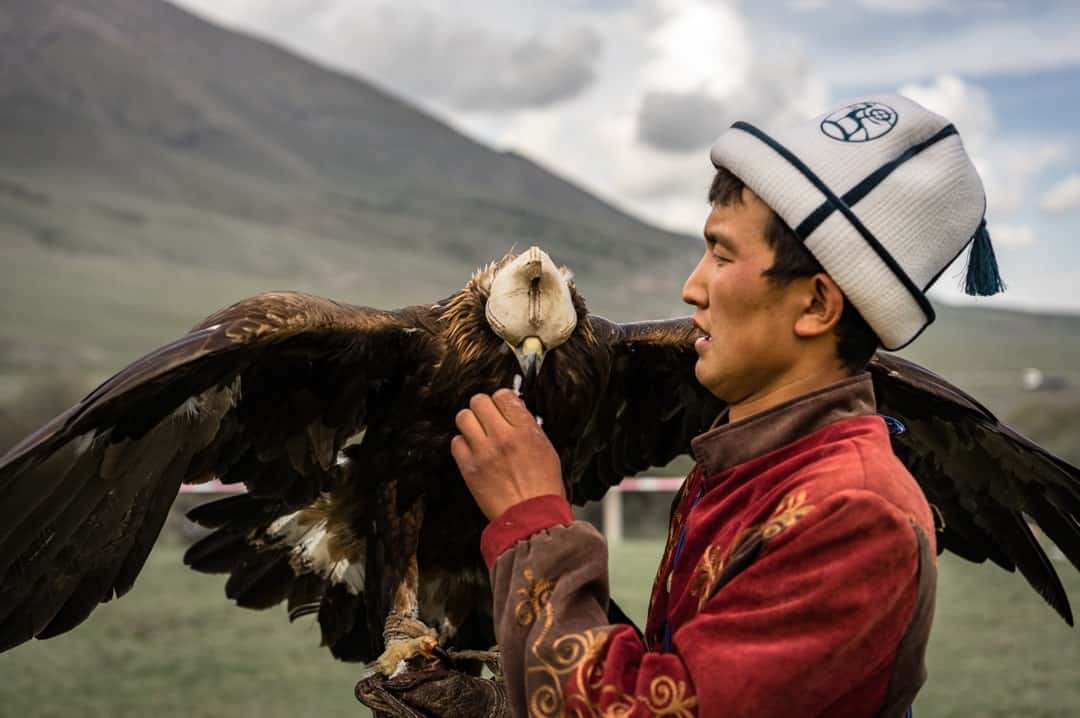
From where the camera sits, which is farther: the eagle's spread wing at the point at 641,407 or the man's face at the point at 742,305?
the eagle's spread wing at the point at 641,407

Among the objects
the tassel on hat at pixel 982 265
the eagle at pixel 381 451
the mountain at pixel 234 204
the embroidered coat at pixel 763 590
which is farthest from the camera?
the mountain at pixel 234 204

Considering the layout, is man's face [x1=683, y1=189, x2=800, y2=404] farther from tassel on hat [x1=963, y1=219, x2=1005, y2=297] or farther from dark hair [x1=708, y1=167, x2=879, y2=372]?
tassel on hat [x1=963, y1=219, x2=1005, y2=297]

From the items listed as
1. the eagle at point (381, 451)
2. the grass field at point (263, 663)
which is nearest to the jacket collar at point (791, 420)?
the eagle at point (381, 451)

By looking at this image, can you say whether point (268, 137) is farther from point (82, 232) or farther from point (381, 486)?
point (381, 486)

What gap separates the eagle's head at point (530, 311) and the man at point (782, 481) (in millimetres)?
1169

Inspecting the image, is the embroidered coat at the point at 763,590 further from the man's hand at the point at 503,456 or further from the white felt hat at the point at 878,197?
the white felt hat at the point at 878,197

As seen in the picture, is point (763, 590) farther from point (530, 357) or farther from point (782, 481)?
point (530, 357)

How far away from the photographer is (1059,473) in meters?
2.96

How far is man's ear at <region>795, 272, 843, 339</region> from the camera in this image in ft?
4.75

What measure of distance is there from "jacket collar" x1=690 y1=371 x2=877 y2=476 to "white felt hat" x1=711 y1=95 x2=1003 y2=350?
8 cm

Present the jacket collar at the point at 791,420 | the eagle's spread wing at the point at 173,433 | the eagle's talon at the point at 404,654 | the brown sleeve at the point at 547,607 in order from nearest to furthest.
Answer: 1. the brown sleeve at the point at 547,607
2. the jacket collar at the point at 791,420
3. the eagle's spread wing at the point at 173,433
4. the eagle's talon at the point at 404,654

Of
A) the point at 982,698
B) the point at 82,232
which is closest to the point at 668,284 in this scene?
the point at 82,232

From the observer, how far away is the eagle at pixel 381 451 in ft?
8.52

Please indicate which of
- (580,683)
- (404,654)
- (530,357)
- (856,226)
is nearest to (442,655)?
(404,654)
